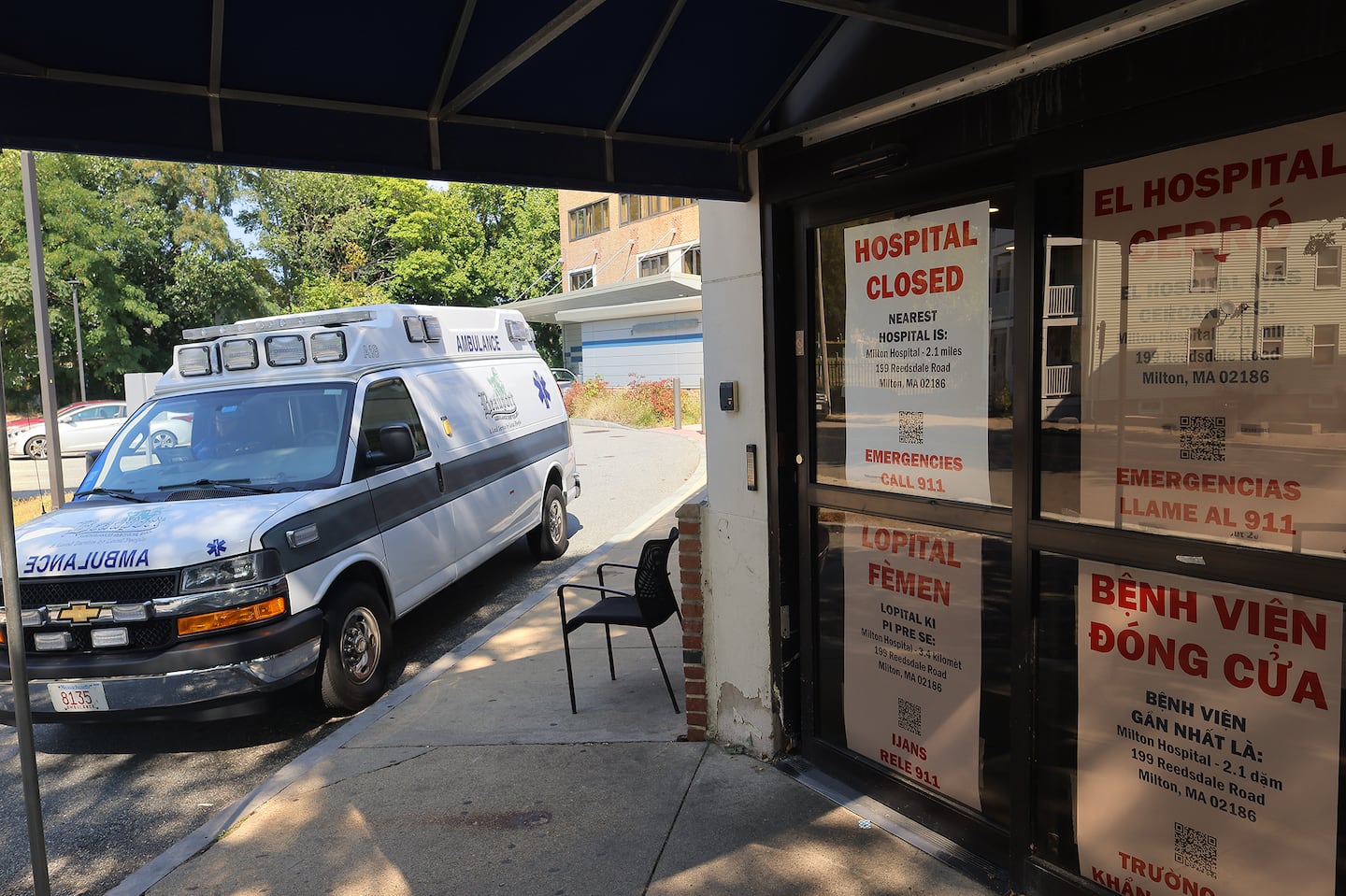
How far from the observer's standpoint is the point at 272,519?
5.21 meters

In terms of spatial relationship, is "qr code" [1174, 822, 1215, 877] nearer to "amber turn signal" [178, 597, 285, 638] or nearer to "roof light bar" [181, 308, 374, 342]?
"amber turn signal" [178, 597, 285, 638]

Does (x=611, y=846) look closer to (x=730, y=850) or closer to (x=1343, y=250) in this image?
(x=730, y=850)

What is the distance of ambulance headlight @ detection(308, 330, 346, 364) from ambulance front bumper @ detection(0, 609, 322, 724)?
2312 mm

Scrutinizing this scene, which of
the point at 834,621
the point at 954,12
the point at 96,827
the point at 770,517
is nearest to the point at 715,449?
the point at 770,517

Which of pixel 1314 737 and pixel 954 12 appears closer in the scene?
pixel 1314 737

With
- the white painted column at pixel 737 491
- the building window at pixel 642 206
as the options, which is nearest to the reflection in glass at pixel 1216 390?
the white painted column at pixel 737 491

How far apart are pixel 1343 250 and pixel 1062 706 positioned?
1.61m

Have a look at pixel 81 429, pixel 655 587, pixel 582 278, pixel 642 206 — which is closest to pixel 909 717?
pixel 655 587

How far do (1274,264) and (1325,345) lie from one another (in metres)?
0.25

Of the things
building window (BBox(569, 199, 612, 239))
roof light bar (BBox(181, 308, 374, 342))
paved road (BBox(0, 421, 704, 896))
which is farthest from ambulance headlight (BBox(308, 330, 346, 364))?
building window (BBox(569, 199, 612, 239))

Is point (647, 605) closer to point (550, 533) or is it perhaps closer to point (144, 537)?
point (144, 537)

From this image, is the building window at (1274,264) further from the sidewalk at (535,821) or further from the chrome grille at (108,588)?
the chrome grille at (108,588)

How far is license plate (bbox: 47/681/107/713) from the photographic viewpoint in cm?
486

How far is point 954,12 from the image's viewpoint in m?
3.15
